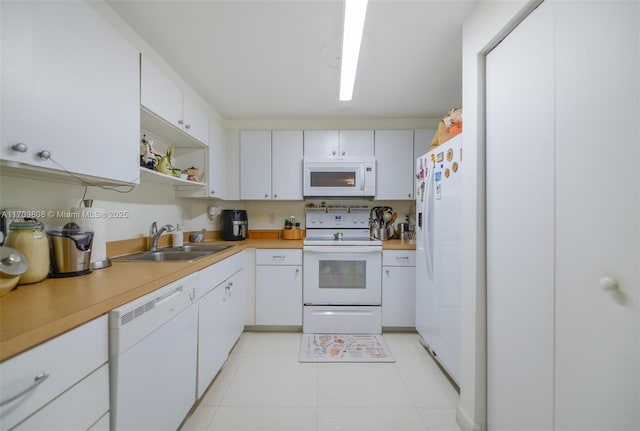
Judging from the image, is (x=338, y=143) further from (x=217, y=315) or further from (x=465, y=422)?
(x=465, y=422)

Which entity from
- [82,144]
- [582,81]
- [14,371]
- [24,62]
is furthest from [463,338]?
[24,62]

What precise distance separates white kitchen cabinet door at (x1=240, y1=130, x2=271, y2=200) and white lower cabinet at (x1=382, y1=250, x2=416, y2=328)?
156 cm

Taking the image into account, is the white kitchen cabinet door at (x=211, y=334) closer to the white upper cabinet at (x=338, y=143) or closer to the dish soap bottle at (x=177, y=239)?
the dish soap bottle at (x=177, y=239)

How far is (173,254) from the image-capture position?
1.91 m

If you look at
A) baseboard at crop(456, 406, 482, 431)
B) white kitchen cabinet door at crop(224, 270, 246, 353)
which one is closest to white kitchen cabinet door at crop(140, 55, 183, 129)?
white kitchen cabinet door at crop(224, 270, 246, 353)

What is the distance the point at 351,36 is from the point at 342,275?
1.93m

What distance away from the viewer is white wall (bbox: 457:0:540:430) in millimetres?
1248

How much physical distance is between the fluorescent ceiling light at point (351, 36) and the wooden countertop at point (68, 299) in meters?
1.43

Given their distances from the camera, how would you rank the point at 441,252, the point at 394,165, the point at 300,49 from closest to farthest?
1. the point at 300,49
2. the point at 441,252
3. the point at 394,165

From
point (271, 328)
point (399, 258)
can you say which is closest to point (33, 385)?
point (271, 328)

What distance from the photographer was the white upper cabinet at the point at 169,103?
1.42m

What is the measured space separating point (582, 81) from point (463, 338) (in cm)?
126

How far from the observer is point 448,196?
1677mm

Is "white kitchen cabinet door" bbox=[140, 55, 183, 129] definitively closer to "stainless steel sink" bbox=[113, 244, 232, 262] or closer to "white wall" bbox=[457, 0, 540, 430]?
"stainless steel sink" bbox=[113, 244, 232, 262]
